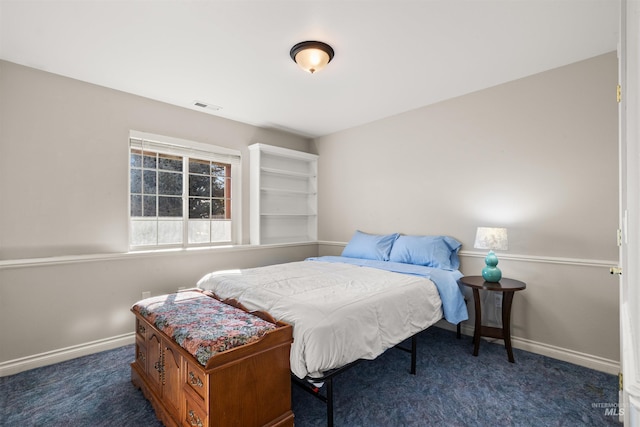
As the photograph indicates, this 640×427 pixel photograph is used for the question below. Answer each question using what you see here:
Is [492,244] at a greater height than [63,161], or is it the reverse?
[63,161]

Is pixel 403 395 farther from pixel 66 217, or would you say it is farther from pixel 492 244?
pixel 66 217

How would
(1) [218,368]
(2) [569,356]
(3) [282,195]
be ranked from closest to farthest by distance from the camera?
(1) [218,368] → (2) [569,356] → (3) [282,195]

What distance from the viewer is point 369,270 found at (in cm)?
300

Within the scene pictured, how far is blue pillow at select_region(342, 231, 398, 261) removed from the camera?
355 cm

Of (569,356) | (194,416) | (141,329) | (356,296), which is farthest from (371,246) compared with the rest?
(194,416)

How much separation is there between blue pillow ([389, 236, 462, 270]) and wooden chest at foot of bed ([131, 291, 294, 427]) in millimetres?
1887

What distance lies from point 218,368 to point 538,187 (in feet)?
9.66

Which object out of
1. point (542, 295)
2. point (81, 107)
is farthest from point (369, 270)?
point (81, 107)

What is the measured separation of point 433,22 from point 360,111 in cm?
168

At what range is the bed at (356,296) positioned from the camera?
1.72 meters

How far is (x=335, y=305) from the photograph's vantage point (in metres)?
1.90

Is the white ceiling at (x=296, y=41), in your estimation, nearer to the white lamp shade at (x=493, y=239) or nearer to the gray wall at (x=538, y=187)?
the gray wall at (x=538, y=187)

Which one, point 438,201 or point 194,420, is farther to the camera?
point 438,201

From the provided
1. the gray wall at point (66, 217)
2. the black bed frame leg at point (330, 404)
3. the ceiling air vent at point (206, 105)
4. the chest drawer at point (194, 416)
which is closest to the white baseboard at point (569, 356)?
the black bed frame leg at point (330, 404)
